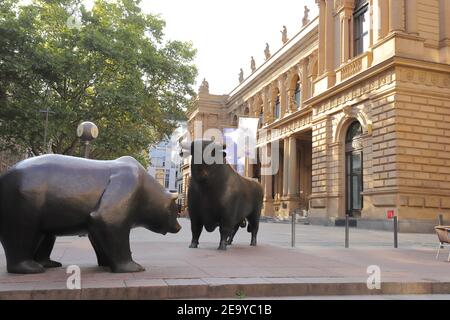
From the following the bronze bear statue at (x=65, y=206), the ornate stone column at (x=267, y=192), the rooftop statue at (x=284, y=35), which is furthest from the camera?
the rooftop statue at (x=284, y=35)

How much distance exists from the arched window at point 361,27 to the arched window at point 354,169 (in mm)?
4815

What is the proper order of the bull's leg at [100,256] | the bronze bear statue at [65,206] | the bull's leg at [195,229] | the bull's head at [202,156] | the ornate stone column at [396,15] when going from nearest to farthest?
the bronze bear statue at [65,206], the bull's leg at [100,256], the bull's head at [202,156], the bull's leg at [195,229], the ornate stone column at [396,15]

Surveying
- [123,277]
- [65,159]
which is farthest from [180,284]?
[65,159]

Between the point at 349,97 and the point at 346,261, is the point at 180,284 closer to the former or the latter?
the point at 346,261

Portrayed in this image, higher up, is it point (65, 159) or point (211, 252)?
point (65, 159)

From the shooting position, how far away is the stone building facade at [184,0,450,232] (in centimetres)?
2191

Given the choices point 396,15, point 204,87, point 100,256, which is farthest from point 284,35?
point 100,256

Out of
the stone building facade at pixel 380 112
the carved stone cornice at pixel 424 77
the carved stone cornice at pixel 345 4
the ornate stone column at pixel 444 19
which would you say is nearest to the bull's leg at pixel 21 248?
the stone building facade at pixel 380 112

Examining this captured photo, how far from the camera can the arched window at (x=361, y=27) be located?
27.0m

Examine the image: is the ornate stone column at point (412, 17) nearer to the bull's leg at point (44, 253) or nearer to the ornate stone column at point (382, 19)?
the ornate stone column at point (382, 19)

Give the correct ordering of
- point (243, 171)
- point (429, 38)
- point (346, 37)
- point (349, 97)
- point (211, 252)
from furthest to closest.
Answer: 1. point (243, 171)
2. point (346, 37)
3. point (349, 97)
4. point (429, 38)
5. point (211, 252)

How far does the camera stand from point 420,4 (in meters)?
23.7

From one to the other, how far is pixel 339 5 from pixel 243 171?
2387cm

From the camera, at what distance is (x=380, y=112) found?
75.9 ft
